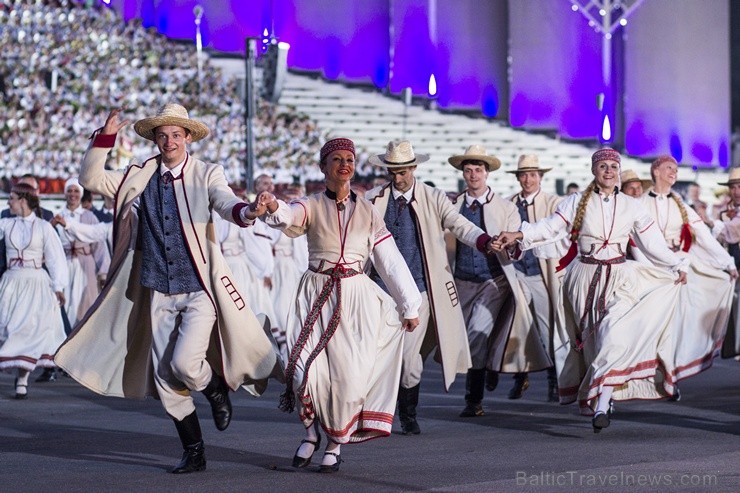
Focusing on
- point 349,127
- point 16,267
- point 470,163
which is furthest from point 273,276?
point 349,127

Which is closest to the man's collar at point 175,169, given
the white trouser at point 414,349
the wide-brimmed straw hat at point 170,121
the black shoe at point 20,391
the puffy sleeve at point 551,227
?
the wide-brimmed straw hat at point 170,121

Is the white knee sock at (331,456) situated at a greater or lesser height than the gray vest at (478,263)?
lesser

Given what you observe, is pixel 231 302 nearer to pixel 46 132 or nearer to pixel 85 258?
pixel 85 258

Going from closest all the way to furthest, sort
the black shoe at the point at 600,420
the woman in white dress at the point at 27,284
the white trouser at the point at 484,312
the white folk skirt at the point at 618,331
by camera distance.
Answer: the black shoe at the point at 600,420, the white folk skirt at the point at 618,331, the white trouser at the point at 484,312, the woman in white dress at the point at 27,284

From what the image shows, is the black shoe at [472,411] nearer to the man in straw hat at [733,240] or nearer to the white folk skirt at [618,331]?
the white folk skirt at [618,331]

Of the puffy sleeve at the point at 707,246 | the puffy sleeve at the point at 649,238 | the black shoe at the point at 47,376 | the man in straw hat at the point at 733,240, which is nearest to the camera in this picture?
the puffy sleeve at the point at 649,238

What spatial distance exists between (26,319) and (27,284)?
28cm

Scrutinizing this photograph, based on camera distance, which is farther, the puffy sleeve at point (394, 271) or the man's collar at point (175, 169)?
the puffy sleeve at point (394, 271)

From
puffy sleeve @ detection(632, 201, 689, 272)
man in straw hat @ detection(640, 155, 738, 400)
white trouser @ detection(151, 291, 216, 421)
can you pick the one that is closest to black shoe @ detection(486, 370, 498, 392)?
man in straw hat @ detection(640, 155, 738, 400)

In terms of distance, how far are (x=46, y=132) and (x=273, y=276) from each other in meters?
11.0

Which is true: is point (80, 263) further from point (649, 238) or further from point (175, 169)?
point (175, 169)

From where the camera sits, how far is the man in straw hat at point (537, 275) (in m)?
10.7

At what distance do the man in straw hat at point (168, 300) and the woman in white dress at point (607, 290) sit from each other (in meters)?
2.07

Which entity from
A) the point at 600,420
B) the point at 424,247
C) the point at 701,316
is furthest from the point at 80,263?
the point at 600,420
